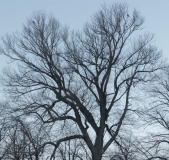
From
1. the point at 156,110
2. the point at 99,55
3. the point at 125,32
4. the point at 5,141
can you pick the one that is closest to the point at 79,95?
the point at 99,55

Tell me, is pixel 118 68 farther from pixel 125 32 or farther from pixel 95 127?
pixel 95 127

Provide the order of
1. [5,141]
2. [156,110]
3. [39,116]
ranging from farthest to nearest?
[5,141]
[156,110]
[39,116]

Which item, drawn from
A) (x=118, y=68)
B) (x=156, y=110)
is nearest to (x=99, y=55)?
(x=118, y=68)

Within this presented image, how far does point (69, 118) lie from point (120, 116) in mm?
3193

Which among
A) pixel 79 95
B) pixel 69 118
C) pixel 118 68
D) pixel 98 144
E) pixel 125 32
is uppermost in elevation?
pixel 125 32

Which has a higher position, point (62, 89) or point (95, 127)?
point (62, 89)

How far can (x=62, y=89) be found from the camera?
22547 millimetres

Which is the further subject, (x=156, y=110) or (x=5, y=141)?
(x=5, y=141)

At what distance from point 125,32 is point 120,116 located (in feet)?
17.7

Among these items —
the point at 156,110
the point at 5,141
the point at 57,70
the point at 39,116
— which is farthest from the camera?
the point at 5,141

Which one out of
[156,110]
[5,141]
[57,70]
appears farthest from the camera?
[5,141]

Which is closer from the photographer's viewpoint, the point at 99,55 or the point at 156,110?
the point at 99,55

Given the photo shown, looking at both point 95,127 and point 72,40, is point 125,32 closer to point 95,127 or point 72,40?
point 72,40

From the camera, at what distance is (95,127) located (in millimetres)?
22453
